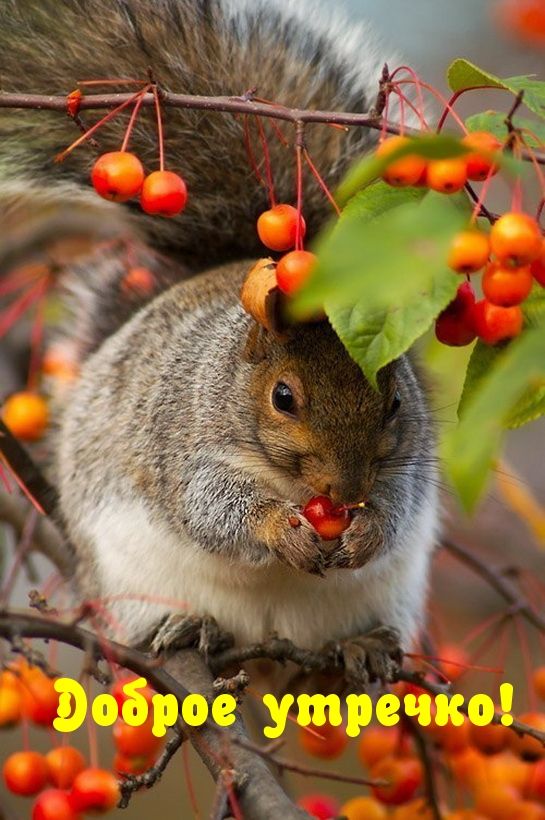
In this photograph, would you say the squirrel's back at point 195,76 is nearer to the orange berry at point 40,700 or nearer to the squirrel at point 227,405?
the squirrel at point 227,405

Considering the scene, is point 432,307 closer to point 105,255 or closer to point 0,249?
point 105,255

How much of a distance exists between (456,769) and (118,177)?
1590 mm

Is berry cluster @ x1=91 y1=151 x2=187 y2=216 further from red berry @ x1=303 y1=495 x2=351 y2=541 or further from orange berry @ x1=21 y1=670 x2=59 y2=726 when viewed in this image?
orange berry @ x1=21 y1=670 x2=59 y2=726

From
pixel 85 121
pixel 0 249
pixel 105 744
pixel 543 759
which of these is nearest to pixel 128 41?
pixel 85 121

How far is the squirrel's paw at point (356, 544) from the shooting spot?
7.26 feet

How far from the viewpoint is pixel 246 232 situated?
9.42 feet

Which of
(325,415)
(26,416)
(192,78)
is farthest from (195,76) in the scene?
(26,416)

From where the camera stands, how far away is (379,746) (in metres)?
2.53

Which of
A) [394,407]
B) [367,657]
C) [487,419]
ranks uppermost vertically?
[487,419]

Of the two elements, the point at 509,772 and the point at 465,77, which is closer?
the point at 465,77

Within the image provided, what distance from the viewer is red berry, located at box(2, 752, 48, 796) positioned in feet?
6.84

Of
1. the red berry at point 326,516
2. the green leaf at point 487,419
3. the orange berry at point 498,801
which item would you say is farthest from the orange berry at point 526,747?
the green leaf at point 487,419

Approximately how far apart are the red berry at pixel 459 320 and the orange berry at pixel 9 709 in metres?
1.02

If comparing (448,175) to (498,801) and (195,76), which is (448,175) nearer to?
(195,76)
